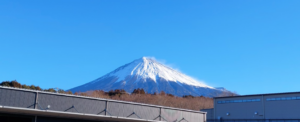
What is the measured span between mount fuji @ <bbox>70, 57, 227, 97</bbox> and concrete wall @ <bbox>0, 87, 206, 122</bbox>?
127569 millimetres

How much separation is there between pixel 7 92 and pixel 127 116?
316 inches

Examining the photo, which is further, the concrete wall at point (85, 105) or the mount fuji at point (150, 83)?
the mount fuji at point (150, 83)

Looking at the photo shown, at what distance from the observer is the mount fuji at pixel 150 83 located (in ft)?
533

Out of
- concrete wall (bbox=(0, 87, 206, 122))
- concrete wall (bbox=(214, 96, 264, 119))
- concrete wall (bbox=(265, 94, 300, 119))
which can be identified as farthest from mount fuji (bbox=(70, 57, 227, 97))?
concrete wall (bbox=(0, 87, 206, 122))

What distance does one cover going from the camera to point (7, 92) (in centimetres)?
2025

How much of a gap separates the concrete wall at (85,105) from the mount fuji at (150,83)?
419 ft

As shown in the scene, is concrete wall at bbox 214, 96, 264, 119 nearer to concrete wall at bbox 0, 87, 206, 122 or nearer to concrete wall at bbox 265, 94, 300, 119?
concrete wall at bbox 265, 94, 300, 119

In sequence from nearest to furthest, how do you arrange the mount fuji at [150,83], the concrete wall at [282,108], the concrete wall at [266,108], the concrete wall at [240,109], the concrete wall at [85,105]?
1. the concrete wall at [85,105]
2. the concrete wall at [282,108]
3. the concrete wall at [266,108]
4. the concrete wall at [240,109]
5. the mount fuji at [150,83]

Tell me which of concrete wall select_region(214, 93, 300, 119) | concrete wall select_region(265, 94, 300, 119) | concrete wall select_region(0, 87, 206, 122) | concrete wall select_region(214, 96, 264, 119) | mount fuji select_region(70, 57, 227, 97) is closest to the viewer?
concrete wall select_region(0, 87, 206, 122)

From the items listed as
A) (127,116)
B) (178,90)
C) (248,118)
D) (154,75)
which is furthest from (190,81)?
(127,116)

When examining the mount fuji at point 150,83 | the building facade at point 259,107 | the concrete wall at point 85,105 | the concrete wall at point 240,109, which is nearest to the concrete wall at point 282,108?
the building facade at point 259,107

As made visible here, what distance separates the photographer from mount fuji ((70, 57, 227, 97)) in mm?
162312

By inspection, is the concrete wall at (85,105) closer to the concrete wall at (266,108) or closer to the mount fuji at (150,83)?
the concrete wall at (266,108)

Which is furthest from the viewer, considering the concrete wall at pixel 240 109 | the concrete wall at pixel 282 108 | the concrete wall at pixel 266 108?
the concrete wall at pixel 240 109
